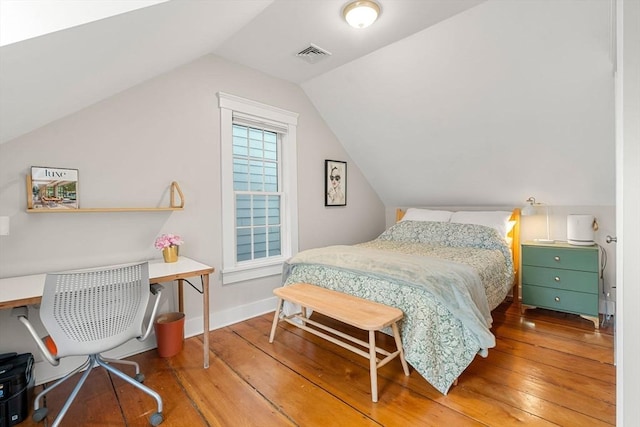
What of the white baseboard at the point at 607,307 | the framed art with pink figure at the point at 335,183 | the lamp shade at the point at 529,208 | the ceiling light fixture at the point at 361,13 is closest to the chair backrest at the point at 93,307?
the ceiling light fixture at the point at 361,13

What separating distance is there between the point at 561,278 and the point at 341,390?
244 cm

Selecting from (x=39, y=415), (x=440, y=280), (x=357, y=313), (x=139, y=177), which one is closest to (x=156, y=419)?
(x=39, y=415)

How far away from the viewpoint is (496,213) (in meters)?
3.53

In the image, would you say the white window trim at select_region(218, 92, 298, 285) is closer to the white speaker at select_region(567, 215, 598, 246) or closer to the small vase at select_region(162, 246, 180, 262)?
the small vase at select_region(162, 246, 180, 262)

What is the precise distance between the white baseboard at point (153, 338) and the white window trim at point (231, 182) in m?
0.30

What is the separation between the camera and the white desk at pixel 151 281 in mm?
1536

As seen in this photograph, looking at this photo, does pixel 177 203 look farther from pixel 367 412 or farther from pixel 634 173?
pixel 634 173

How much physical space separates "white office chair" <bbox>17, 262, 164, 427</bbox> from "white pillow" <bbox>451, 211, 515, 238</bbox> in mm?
3342

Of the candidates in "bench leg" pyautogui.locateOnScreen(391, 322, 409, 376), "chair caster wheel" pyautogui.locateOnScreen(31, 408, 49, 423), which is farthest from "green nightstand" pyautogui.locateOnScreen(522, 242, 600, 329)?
"chair caster wheel" pyautogui.locateOnScreen(31, 408, 49, 423)

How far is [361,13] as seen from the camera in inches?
83.7

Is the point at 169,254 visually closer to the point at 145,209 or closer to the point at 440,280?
the point at 145,209

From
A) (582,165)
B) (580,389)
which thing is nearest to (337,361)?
(580,389)

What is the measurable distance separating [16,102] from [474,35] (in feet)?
9.65

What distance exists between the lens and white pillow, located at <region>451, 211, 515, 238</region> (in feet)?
11.1
